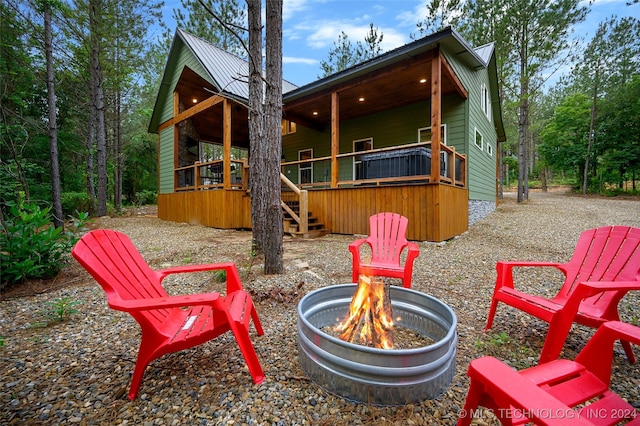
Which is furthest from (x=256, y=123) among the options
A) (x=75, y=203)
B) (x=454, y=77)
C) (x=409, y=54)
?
(x=75, y=203)

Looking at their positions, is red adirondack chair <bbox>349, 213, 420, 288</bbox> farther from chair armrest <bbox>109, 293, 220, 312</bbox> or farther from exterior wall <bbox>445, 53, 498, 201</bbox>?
exterior wall <bbox>445, 53, 498, 201</bbox>

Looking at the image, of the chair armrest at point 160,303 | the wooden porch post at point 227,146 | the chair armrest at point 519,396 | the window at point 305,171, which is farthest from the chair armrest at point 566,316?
the window at point 305,171

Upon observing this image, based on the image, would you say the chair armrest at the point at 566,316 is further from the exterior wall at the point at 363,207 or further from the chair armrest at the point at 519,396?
the exterior wall at the point at 363,207

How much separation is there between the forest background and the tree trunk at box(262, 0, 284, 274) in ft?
9.63

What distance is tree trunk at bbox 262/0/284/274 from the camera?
3.21 metres

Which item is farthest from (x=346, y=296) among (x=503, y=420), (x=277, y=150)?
(x=277, y=150)

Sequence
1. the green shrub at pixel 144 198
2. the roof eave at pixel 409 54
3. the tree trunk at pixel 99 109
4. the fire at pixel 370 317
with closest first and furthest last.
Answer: the fire at pixel 370 317 → the roof eave at pixel 409 54 → the tree trunk at pixel 99 109 → the green shrub at pixel 144 198

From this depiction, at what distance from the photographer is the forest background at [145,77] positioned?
7.30 meters

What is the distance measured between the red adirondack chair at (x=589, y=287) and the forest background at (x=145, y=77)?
5200 millimetres

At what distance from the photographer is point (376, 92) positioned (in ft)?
24.9

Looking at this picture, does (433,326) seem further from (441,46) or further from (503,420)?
(441,46)

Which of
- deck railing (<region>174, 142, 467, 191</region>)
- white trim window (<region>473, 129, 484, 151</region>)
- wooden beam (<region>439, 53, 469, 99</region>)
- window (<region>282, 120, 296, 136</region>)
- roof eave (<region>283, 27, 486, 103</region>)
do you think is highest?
window (<region>282, 120, 296, 136</region>)

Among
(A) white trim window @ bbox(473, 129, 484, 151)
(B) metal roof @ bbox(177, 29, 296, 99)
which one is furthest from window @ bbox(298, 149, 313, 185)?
(A) white trim window @ bbox(473, 129, 484, 151)

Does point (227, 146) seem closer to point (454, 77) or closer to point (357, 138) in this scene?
point (357, 138)
